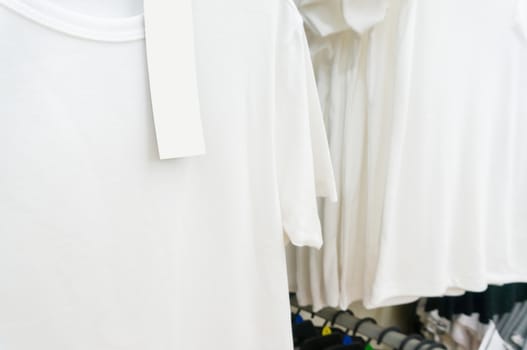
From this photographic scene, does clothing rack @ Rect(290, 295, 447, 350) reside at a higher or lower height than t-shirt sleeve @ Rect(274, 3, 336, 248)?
lower

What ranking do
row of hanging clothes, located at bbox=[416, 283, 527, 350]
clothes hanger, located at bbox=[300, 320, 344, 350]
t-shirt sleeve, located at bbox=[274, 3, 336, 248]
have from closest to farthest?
1. t-shirt sleeve, located at bbox=[274, 3, 336, 248]
2. clothes hanger, located at bbox=[300, 320, 344, 350]
3. row of hanging clothes, located at bbox=[416, 283, 527, 350]

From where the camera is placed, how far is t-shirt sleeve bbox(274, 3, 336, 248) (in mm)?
537

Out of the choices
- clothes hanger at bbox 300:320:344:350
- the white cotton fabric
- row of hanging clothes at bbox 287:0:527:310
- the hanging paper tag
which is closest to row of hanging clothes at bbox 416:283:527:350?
row of hanging clothes at bbox 287:0:527:310

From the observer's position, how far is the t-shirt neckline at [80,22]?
0.36m

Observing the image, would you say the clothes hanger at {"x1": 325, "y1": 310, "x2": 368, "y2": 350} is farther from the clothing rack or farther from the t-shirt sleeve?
the t-shirt sleeve

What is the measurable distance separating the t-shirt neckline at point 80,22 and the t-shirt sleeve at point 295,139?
0.63ft

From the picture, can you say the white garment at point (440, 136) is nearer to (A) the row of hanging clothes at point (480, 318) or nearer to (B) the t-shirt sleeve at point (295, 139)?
(B) the t-shirt sleeve at point (295, 139)

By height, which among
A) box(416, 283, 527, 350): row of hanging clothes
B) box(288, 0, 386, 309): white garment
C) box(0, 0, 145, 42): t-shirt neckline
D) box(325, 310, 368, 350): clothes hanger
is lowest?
box(416, 283, 527, 350): row of hanging clothes

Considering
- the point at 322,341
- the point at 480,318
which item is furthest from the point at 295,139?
the point at 480,318

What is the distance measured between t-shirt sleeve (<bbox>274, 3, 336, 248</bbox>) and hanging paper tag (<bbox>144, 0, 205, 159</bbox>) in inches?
5.3

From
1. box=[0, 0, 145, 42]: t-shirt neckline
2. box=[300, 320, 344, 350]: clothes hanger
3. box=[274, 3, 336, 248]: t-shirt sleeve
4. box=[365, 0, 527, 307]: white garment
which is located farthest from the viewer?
box=[300, 320, 344, 350]: clothes hanger

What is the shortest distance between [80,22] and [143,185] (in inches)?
6.7

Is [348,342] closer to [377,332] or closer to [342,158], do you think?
[377,332]

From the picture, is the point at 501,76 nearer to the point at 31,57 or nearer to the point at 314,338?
the point at 314,338
